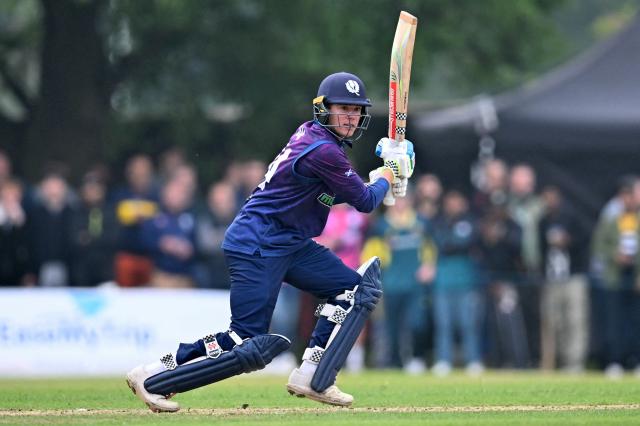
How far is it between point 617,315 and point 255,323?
894 centimetres

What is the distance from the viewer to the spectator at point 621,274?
Result: 1738cm

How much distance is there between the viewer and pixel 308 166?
9641 mm

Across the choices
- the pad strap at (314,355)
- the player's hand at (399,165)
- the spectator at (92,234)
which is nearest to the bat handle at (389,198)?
the player's hand at (399,165)

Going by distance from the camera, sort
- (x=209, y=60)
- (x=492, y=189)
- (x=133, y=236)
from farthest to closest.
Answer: (x=209, y=60) < (x=492, y=189) < (x=133, y=236)

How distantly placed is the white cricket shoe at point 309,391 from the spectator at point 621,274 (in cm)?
800

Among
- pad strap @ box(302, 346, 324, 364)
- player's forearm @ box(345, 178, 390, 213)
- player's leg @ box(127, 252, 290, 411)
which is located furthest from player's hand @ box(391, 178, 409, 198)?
pad strap @ box(302, 346, 324, 364)

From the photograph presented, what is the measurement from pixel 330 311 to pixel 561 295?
843cm

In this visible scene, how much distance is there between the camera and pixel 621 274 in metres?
17.6

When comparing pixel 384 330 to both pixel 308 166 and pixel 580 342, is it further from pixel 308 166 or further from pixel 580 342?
pixel 308 166

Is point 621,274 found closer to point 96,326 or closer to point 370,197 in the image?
point 96,326

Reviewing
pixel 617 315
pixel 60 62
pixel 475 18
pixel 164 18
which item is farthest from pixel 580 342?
pixel 60 62

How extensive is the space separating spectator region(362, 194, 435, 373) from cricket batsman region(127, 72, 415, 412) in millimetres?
7448

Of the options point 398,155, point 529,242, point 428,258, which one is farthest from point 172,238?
point 398,155

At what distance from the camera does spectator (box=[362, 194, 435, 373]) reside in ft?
57.6
